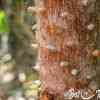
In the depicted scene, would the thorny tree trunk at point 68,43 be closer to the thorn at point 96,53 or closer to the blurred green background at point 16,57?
the thorn at point 96,53

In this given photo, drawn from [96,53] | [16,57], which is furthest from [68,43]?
[16,57]

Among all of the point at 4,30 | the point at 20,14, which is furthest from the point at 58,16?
the point at 4,30

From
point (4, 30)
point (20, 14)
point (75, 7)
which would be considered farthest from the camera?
point (4, 30)

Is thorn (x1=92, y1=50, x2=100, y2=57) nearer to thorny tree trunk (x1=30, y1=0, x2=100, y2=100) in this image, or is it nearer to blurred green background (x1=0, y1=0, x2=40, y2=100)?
thorny tree trunk (x1=30, y1=0, x2=100, y2=100)

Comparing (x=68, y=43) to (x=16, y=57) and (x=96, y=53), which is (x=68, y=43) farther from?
(x=16, y=57)

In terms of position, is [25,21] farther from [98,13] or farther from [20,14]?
[98,13]

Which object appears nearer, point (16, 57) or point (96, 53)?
point (96, 53)

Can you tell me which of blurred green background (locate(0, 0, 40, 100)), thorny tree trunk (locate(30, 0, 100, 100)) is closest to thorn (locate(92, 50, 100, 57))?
thorny tree trunk (locate(30, 0, 100, 100))

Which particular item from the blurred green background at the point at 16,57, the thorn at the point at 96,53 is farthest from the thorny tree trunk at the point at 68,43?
the blurred green background at the point at 16,57
